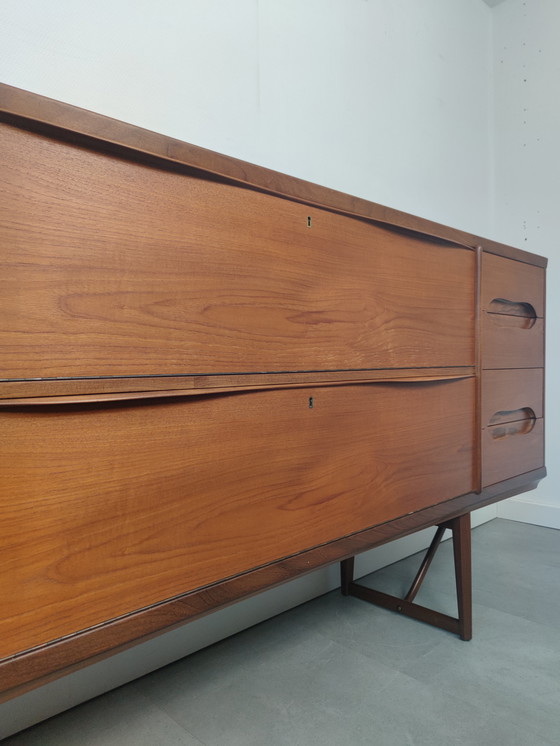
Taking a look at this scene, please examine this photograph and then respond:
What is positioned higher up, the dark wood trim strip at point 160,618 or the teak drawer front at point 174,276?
the teak drawer front at point 174,276

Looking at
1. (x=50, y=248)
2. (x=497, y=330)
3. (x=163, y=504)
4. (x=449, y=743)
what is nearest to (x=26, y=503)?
(x=163, y=504)

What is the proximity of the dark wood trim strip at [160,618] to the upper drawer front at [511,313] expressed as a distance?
21.9 inches

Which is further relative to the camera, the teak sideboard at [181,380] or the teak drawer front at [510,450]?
the teak drawer front at [510,450]

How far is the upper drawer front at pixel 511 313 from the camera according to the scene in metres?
1.44

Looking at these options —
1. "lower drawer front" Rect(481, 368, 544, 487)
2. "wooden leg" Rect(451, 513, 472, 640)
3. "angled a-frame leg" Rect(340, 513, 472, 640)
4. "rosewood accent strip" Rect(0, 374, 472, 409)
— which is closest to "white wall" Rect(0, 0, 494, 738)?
"angled a-frame leg" Rect(340, 513, 472, 640)

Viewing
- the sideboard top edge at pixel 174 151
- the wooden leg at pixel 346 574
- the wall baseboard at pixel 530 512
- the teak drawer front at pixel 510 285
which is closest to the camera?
the sideboard top edge at pixel 174 151

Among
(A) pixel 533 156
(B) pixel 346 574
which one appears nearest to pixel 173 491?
(B) pixel 346 574

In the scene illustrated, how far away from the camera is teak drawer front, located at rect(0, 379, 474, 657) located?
0.66 m

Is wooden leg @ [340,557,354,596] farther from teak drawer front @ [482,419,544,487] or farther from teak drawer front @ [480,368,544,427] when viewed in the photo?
teak drawer front @ [480,368,544,427]

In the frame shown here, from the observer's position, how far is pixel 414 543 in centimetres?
228

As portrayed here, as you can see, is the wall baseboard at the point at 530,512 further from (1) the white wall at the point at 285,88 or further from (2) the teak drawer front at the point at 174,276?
(2) the teak drawer front at the point at 174,276

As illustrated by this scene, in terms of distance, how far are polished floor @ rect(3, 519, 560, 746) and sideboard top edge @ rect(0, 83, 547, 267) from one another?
3.50ft

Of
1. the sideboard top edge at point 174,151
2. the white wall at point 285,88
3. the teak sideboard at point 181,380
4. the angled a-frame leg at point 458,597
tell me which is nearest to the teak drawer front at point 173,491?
the teak sideboard at point 181,380

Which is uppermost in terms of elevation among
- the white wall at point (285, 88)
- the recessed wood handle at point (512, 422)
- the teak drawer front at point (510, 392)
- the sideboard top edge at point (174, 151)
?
the white wall at point (285, 88)
